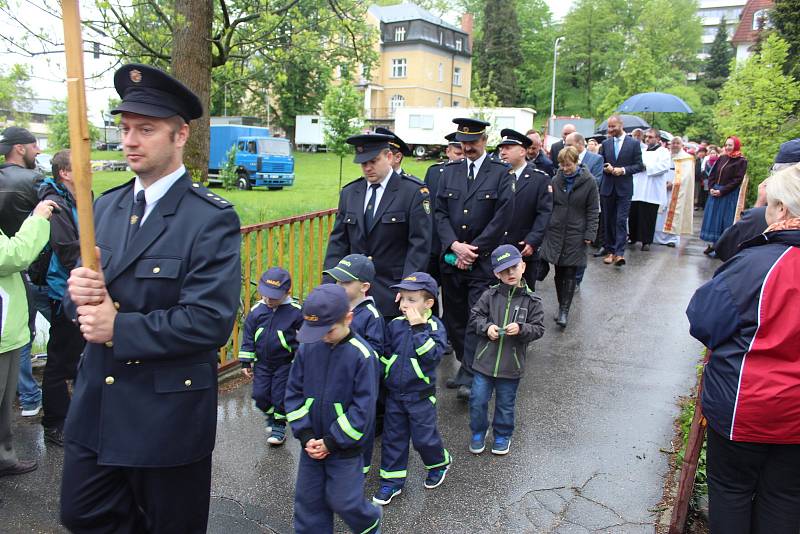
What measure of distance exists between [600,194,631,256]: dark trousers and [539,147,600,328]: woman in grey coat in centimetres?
298

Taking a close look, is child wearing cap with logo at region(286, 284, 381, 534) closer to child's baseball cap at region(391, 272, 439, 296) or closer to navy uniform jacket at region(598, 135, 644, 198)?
child's baseball cap at region(391, 272, 439, 296)

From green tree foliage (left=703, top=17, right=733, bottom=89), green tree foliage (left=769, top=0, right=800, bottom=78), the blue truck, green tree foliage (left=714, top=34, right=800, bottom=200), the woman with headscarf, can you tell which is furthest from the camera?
green tree foliage (left=703, top=17, right=733, bottom=89)

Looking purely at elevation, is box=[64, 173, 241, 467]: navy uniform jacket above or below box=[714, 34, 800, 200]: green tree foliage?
below

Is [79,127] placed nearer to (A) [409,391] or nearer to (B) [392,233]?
(A) [409,391]

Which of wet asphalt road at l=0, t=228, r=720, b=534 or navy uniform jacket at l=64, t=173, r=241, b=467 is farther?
wet asphalt road at l=0, t=228, r=720, b=534

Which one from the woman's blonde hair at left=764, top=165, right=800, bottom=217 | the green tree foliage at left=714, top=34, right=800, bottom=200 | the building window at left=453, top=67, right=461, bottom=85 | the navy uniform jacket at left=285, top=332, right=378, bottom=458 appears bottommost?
the navy uniform jacket at left=285, top=332, right=378, bottom=458

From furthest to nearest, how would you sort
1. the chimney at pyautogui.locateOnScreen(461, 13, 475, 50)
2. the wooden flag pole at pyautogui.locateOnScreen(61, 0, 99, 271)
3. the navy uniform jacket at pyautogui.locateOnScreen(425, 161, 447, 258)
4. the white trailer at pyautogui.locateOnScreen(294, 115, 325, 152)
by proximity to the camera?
the chimney at pyautogui.locateOnScreen(461, 13, 475, 50) → the white trailer at pyautogui.locateOnScreen(294, 115, 325, 152) → the navy uniform jacket at pyautogui.locateOnScreen(425, 161, 447, 258) → the wooden flag pole at pyautogui.locateOnScreen(61, 0, 99, 271)

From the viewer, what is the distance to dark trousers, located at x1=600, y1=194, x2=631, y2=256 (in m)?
10.2

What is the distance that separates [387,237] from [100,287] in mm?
2747

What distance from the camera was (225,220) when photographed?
243cm

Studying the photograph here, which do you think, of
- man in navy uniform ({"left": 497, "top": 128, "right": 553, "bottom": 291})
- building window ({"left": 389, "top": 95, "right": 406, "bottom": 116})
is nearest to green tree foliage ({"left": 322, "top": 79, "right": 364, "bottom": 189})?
man in navy uniform ({"left": 497, "top": 128, "right": 553, "bottom": 291})

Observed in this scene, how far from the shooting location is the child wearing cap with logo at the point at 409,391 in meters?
3.87

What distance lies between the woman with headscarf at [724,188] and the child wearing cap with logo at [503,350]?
764 cm

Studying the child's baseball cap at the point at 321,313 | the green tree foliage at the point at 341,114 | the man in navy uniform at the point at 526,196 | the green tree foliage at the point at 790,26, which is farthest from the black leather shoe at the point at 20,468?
the green tree foliage at the point at 790,26
